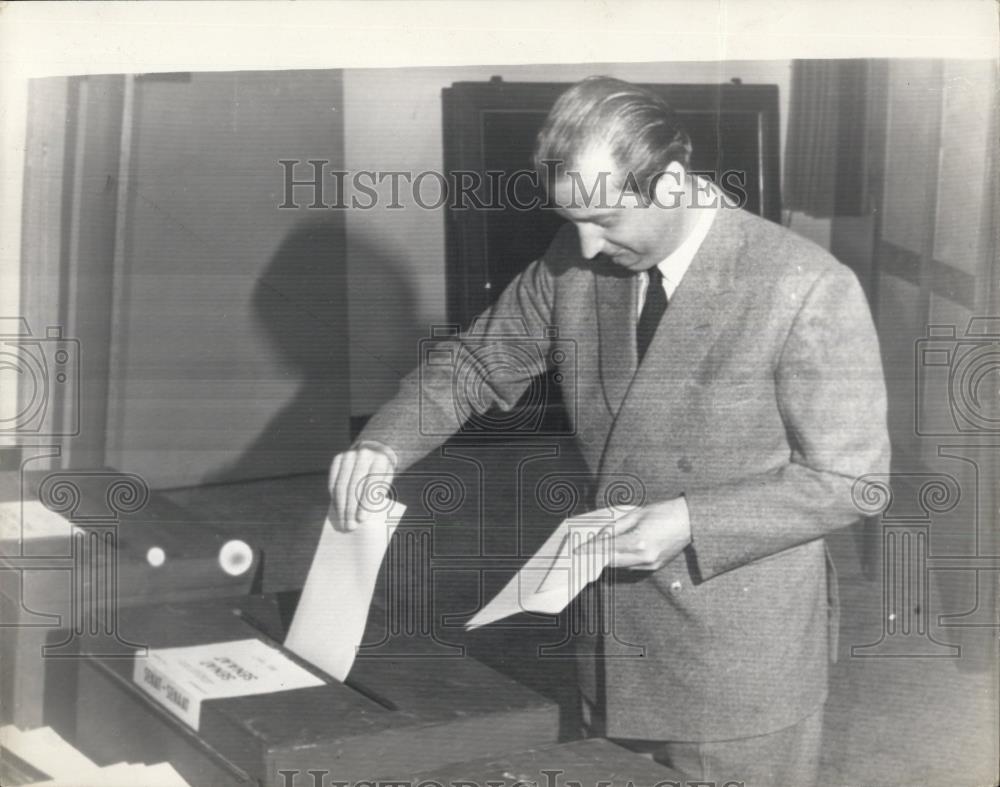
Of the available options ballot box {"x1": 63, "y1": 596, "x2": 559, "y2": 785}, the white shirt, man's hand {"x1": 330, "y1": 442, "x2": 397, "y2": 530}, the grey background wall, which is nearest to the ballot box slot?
ballot box {"x1": 63, "y1": 596, "x2": 559, "y2": 785}

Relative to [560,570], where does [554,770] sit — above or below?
below

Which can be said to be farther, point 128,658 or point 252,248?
point 252,248

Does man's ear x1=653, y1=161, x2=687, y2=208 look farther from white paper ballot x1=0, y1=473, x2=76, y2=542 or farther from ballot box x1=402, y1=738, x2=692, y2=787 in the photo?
white paper ballot x1=0, y1=473, x2=76, y2=542

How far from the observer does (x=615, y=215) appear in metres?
1.14

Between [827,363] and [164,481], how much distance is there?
2.61ft

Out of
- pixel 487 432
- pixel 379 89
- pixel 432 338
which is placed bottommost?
pixel 487 432

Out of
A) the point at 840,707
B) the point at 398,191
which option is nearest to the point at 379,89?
the point at 398,191

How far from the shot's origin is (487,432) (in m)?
1.21

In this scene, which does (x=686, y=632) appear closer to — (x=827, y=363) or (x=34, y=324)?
(x=827, y=363)

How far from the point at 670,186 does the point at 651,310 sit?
0.14 m

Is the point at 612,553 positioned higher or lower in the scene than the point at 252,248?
lower

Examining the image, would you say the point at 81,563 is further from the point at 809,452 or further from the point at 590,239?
the point at 809,452

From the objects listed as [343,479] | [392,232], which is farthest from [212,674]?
[392,232]

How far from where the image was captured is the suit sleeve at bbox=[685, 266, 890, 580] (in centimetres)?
111
